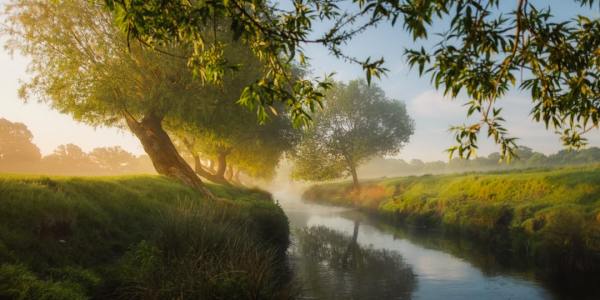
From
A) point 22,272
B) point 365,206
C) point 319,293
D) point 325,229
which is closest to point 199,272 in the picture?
point 22,272

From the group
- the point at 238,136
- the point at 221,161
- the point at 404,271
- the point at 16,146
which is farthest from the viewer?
the point at 16,146

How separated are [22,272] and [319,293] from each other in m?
7.60

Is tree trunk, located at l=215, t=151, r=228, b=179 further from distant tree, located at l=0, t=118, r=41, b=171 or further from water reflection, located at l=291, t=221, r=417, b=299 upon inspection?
distant tree, located at l=0, t=118, r=41, b=171

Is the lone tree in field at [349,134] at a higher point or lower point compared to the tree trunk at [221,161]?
higher

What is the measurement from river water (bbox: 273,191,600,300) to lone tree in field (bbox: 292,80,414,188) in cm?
2812

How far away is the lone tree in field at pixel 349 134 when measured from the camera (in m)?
50.2

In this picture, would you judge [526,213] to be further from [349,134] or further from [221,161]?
[349,134]

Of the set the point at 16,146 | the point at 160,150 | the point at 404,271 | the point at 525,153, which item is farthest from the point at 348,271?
the point at 525,153

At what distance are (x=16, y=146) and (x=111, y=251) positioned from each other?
63.8m

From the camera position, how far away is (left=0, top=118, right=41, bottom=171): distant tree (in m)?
58.3

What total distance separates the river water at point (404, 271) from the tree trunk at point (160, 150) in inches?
294

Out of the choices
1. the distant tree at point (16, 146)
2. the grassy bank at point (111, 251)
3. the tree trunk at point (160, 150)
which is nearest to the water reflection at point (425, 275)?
the grassy bank at point (111, 251)

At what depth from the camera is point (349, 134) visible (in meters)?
51.4

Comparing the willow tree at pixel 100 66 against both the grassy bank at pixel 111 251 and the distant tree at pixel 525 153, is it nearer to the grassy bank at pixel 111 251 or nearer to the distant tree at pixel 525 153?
the grassy bank at pixel 111 251
